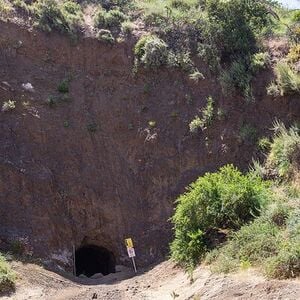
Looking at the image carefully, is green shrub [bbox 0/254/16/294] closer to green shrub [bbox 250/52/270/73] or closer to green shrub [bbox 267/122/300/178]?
green shrub [bbox 267/122/300/178]

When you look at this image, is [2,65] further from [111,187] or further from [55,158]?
[111,187]

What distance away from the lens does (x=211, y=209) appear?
15.0 meters

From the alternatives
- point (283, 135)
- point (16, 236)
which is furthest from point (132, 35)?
point (16, 236)

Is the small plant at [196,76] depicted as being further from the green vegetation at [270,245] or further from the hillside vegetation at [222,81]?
the green vegetation at [270,245]

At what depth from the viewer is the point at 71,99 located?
2191 centimetres

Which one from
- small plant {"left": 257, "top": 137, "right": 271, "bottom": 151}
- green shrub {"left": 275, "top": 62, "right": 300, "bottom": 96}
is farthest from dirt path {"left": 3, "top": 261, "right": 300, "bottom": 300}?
green shrub {"left": 275, "top": 62, "right": 300, "bottom": 96}

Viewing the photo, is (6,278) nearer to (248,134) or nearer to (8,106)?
(8,106)

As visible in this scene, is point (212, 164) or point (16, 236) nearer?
point (16, 236)

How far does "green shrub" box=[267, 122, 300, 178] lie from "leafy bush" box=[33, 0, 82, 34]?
35.1 ft

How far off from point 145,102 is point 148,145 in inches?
88.6

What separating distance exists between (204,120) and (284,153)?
386 cm

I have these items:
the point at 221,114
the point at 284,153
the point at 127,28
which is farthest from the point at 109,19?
the point at 284,153

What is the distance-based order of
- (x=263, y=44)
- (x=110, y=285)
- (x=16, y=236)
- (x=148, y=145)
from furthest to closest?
1. (x=263, y=44)
2. (x=148, y=145)
3. (x=16, y=236)
4. (x=110, y=285)

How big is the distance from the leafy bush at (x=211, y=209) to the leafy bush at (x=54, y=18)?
11.8 metres
